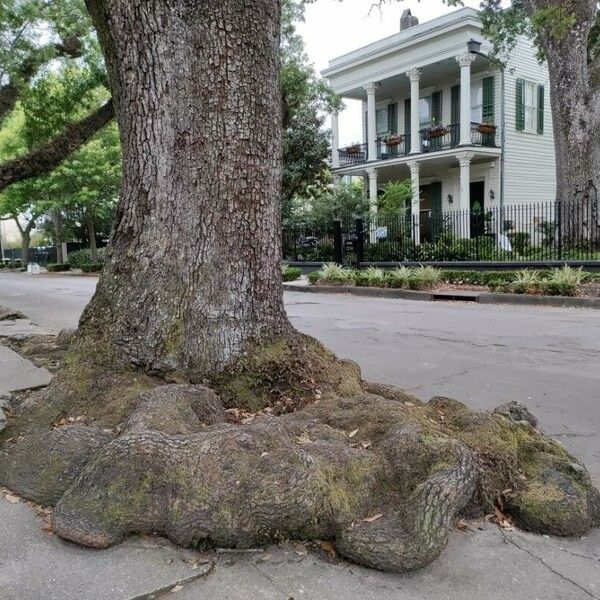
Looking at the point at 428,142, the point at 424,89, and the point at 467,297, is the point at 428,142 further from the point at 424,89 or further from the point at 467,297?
the point at 467,297

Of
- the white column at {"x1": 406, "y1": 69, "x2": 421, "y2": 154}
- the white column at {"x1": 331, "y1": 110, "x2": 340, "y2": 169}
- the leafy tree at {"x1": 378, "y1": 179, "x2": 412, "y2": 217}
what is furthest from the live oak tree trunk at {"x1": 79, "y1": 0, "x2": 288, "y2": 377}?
the white column at {"x1": 331, "y1": 110, "x2": 340, "y2": 169}

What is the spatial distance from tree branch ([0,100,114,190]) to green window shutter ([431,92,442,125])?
16.3 meters

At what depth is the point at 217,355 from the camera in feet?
12.1

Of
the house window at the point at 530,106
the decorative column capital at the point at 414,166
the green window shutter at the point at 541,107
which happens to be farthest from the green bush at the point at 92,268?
the green window shutter at the point at 541,107

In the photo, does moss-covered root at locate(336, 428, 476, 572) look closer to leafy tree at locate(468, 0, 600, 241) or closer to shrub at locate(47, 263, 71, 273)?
leafy tree at locate(468, 0, 600, 241)

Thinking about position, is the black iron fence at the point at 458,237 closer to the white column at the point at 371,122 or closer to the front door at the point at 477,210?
the front door at the point at 477,210

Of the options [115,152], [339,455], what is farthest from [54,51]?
[115,152]

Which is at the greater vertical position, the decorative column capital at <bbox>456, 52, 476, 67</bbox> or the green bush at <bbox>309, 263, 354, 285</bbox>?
the decorative column capital at <bbox>456, 52, 476, 67</bbox>

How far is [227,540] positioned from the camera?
244cm

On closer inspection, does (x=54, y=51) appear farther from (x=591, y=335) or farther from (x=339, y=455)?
(x=339, y=455)

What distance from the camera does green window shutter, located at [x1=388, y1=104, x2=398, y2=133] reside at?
27.2m

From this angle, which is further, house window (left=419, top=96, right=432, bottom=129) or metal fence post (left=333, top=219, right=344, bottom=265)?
house window (left=419, top=96, right=432, bottom=129)

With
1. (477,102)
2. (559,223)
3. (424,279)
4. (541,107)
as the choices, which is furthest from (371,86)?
(424,279)

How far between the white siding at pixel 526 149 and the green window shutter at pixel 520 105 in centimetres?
14
